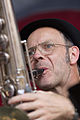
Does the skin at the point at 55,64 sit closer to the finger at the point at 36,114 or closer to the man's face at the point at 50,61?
the man's face at the point at 50,61

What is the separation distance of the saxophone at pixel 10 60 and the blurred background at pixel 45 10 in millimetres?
2663

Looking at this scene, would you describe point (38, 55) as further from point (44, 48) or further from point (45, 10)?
point (45, 10)

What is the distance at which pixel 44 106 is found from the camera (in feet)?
4.21

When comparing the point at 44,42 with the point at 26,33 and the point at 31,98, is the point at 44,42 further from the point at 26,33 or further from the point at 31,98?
the point at 31,98

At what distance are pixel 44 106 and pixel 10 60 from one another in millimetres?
322

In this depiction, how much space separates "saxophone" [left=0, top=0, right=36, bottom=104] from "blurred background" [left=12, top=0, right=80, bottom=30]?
266cm

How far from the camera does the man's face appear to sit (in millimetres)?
2033

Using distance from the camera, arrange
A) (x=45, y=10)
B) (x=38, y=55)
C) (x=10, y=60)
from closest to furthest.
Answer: (x=10, y=60) → (x=38, y=55) → (x=45, y=10)

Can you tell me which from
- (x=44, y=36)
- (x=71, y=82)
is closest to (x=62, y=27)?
(x=44, y=36)

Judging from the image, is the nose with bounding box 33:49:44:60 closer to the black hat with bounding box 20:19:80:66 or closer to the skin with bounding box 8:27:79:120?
the skin with bounding box 8:27:79:120

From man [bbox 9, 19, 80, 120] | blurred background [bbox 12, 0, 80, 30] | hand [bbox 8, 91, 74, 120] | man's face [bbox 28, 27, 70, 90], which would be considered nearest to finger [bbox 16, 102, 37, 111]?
hand [bbox 8, 91, 74, 120]

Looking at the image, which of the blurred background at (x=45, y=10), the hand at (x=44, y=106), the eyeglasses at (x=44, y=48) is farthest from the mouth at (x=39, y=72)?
the blurred background at (x=45, y=10)

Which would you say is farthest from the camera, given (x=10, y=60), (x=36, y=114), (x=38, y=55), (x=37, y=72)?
(x=38, y=55)

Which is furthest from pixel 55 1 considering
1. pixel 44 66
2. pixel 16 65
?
pixel 16 65
